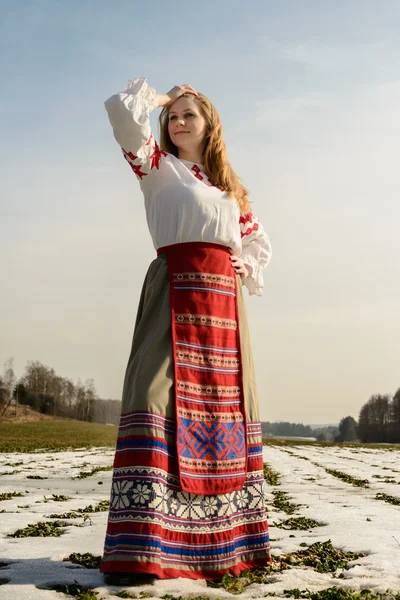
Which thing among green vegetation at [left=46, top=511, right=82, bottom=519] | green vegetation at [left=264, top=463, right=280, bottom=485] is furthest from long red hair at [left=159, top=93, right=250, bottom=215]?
green vegetation at [left=264, top=463, right=280, bottom=485]

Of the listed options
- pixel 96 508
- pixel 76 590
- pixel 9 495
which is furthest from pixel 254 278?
pixel 9 495

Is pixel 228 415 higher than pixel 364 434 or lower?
lower

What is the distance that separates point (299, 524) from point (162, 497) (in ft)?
7.38

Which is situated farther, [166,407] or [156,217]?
[156,217]

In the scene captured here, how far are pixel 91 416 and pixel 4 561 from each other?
92.7 metres

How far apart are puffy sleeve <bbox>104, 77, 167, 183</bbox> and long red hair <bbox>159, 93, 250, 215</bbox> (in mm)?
353

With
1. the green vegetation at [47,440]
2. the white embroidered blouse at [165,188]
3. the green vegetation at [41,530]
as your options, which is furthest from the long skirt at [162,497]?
the green vegetation at [47,440]

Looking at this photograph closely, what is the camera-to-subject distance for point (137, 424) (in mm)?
2986

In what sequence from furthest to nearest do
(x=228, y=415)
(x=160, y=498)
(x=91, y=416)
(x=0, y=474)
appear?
(x=91, y=416)
(x=0, y=474)
(x=228, y=415)
(x=160, y=498)

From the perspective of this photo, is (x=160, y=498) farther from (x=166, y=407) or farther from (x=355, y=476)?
(x=355, y=476)

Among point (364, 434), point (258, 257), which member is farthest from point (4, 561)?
point (364, 434)

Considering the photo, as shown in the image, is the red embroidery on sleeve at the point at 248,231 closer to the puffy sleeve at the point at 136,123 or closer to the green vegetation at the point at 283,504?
the puffy sleeve at the point at 136,123

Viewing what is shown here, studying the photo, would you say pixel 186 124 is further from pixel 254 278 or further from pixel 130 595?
pixel 130 595

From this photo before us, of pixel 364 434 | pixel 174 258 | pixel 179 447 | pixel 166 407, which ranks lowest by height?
pixel 179 447
